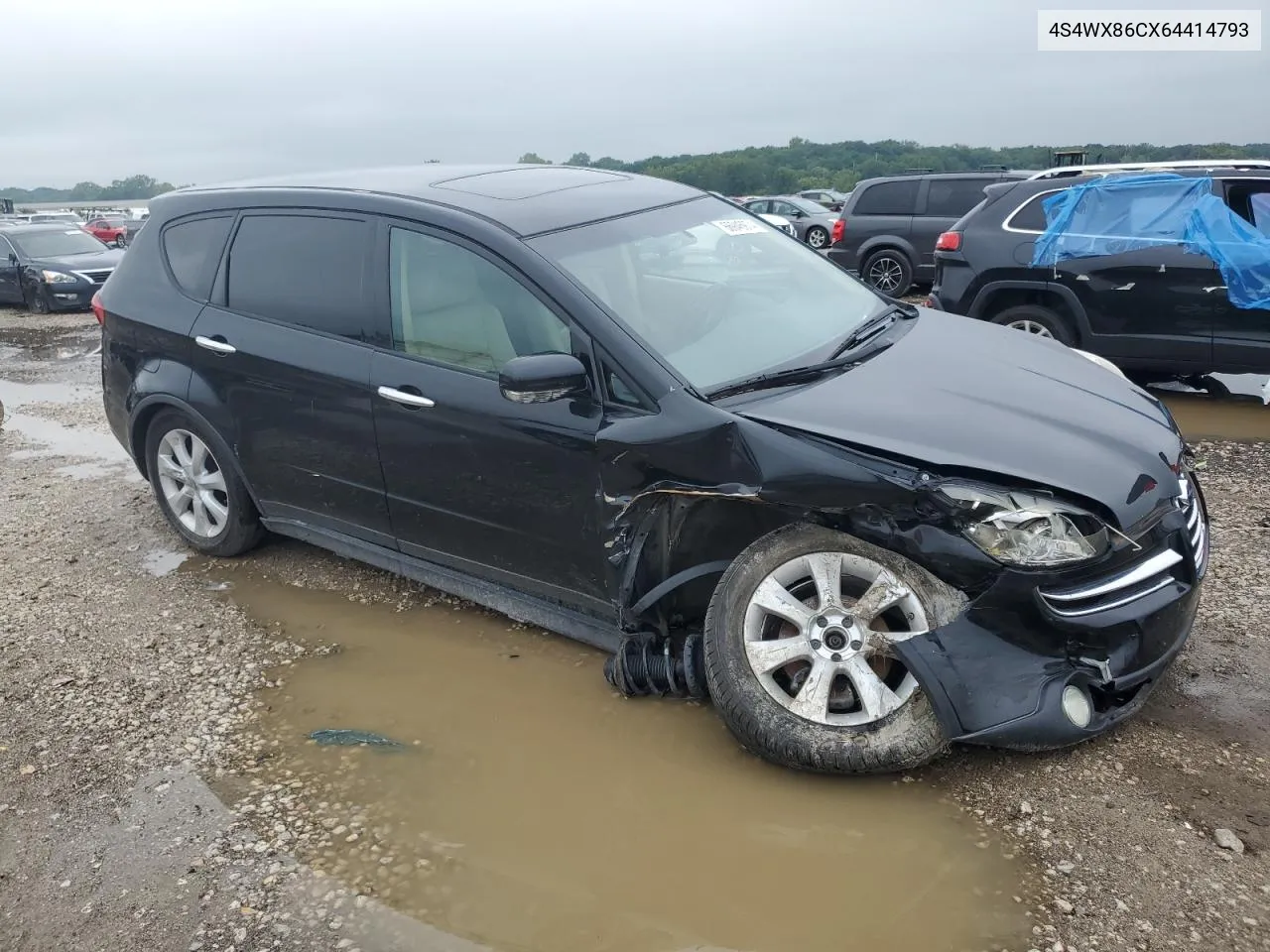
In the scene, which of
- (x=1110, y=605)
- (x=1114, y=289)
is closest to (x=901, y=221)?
(x=1114, y=289)

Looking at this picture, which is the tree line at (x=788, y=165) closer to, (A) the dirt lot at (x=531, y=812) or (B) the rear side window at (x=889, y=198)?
(B) the rear side window at (x=889, y=198)

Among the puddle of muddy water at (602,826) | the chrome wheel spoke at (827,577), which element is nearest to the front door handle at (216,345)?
the puddle of muddy water at (602,826)

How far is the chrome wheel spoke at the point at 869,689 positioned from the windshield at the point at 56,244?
17.9m

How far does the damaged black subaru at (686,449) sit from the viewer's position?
290cm

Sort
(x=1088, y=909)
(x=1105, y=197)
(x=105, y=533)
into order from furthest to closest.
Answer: (x=1105, y=197)
(x=105, y=533)
(x=1088, y=909)

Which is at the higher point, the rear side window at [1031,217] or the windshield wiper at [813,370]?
the rear side window at [1031,217]

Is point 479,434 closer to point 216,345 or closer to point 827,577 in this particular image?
point 827,577

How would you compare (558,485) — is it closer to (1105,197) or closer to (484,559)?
(484,559)

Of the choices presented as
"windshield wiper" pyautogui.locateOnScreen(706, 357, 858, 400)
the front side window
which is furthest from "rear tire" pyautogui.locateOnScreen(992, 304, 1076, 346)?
the front side window

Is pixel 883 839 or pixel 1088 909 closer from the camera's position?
pixel 1088 909

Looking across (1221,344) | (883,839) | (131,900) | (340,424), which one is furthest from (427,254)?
(1221,344)

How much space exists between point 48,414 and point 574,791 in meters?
7.45

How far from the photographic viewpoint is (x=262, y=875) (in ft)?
9.21

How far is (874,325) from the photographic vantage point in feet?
13.6
